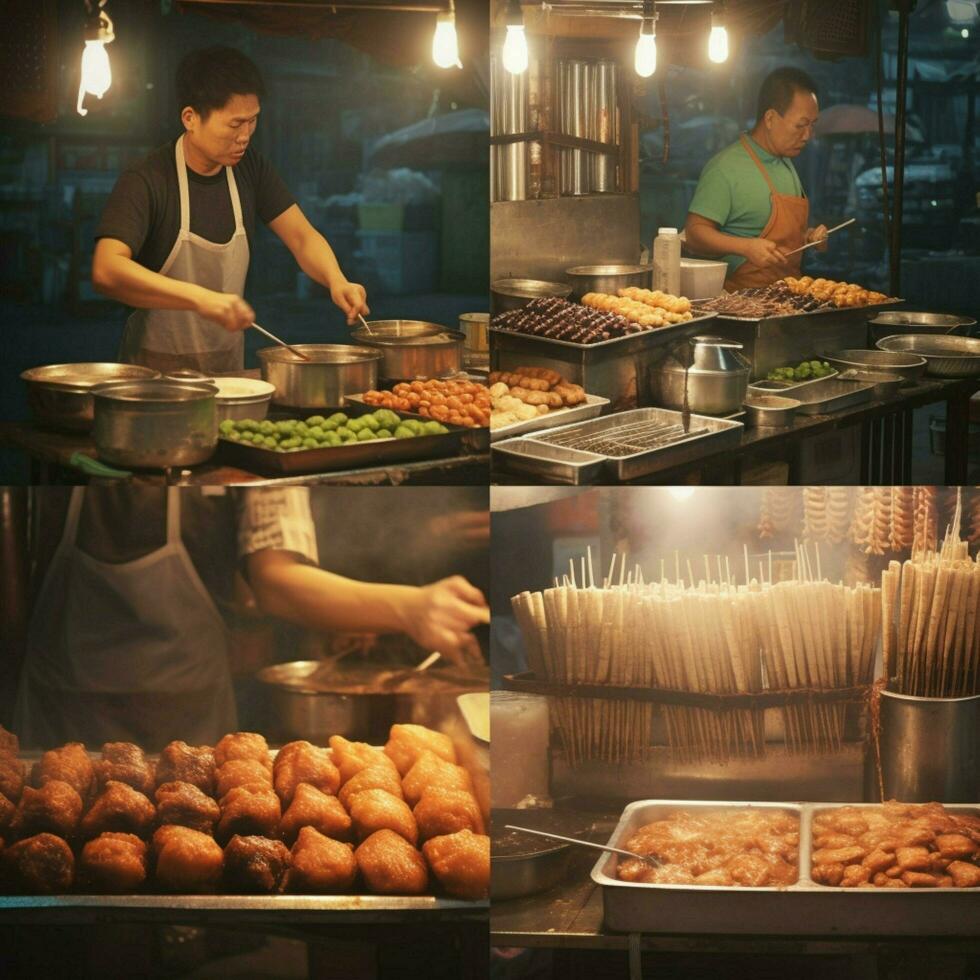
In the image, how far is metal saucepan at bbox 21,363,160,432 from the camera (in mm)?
3033

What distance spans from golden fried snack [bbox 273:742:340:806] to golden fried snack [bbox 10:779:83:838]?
1.54 feet

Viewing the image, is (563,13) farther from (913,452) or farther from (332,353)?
(913,452)

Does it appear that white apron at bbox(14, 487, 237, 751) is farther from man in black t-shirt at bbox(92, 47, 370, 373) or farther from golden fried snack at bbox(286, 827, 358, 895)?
man in black t-shirt at bbox(92, 47, 370, 373)

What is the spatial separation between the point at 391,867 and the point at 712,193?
1654 mm

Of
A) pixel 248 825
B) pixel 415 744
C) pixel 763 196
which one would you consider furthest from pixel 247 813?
pixel 763 196

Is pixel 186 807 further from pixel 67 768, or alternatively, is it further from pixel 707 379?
pixel 707 379

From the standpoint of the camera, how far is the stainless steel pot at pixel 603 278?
3021 millimetres

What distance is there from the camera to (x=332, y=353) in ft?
10.3

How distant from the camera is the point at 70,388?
3.03 meters

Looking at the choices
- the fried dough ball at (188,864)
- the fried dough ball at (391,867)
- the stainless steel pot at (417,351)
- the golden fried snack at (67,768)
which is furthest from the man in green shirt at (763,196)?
the golden fried snack at (67,768)

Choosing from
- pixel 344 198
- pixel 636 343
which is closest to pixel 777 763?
pixel 636 343

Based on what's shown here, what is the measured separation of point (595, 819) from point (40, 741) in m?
1.32

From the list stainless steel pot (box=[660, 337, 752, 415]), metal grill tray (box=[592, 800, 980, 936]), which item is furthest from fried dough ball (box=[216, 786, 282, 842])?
stainless steel pot (box=[660, 337, 752, 415])

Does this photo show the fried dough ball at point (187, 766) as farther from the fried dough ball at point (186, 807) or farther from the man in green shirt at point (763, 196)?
the man in green shirt at point (763, 196)
